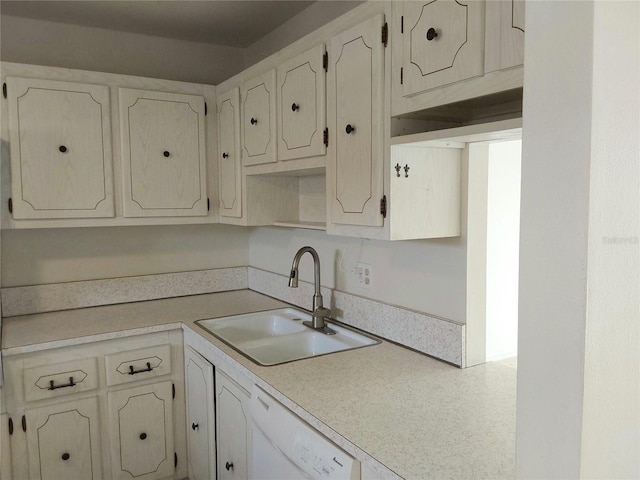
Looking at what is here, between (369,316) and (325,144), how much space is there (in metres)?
0.75

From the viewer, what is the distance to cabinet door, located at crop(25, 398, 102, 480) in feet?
7.19

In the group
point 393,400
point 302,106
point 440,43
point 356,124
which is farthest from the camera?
point 302,106

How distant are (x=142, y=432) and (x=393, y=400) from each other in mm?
1464

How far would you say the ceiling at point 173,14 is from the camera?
8.14 ft

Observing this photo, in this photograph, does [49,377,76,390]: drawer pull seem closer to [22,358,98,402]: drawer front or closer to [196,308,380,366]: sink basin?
[22,358,98,402]: drawer front

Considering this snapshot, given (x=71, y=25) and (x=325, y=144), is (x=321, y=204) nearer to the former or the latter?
(x=325, y=144)

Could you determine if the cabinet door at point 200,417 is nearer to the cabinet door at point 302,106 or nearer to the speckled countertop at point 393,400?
the speckled countertop at point 393,400

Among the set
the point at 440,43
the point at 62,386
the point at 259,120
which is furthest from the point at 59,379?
the point at 440,43

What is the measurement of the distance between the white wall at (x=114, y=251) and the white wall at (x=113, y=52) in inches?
35.2

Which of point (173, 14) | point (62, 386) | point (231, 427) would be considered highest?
point (173, 14)

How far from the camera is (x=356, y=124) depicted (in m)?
1.72

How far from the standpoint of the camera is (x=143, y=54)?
2.92 meters

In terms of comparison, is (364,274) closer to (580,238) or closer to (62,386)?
(62,386)

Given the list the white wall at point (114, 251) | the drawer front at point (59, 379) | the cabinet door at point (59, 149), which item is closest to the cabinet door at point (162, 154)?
the cabinet door at point (59, 149)
